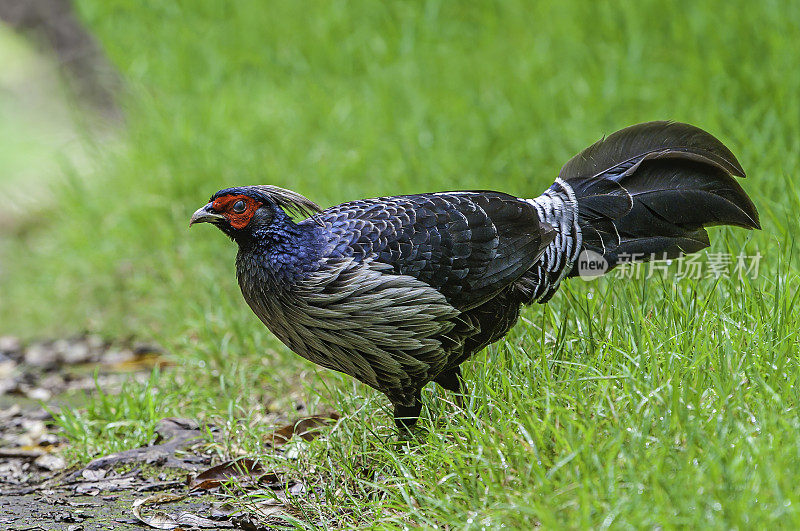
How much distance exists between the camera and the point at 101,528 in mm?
3045

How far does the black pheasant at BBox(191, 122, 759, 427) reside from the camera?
3064 mm

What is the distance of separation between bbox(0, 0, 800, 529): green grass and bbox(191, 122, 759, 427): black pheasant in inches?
8.4

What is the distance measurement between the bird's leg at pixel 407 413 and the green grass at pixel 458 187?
8cm

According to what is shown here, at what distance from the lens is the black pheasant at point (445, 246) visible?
306 centimetres

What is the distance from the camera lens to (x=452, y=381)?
3457mm

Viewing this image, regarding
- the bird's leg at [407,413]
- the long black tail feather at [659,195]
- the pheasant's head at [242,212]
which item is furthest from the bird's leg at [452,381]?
the pheasant's head at [242,212]

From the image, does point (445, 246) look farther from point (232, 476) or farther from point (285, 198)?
point (232, 476)

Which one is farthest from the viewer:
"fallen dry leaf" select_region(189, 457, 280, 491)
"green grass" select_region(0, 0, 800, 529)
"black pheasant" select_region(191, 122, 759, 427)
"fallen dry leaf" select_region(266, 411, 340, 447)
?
"fallen dry leaf" select_region(266, 411, 340, 447)

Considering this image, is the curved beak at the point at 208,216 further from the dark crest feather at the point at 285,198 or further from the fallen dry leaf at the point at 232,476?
the fallen dry leaf at the point at 232,476

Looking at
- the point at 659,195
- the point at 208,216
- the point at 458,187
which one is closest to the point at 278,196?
the point at 208,216

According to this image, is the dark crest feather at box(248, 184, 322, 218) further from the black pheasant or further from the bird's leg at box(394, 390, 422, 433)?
the bird's leg at box(394, 390, 422, 433)

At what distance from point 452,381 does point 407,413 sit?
239 millimetres

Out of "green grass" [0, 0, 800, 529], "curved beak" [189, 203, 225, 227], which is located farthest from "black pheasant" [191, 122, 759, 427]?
"green grass" [0, 0, 800, 529]

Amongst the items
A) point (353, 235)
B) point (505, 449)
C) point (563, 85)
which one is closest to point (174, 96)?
point (563, 85)
